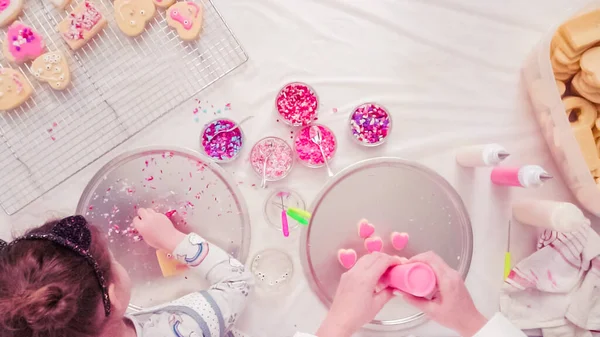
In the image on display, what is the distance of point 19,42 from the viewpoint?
1.13 m

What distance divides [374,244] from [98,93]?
71 centimetres

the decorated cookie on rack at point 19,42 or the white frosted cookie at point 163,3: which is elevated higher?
the decorated cookie on rack at point 19,42

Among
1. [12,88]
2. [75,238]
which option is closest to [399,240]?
[75,238]

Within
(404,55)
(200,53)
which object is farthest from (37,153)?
(404,55)

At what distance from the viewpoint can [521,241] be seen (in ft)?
4.00

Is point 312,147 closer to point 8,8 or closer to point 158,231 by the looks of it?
point 158,231

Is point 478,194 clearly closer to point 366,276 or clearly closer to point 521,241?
point 521,241

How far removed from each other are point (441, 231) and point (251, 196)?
0.45 meters

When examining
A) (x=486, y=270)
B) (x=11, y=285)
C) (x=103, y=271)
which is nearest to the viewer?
(x=11, y=285)

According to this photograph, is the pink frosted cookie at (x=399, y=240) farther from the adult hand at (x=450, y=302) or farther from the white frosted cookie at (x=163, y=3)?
the white frosted cookie at (x=163, y=3)

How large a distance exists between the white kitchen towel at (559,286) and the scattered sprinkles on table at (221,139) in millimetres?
709

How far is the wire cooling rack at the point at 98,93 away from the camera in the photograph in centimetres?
115

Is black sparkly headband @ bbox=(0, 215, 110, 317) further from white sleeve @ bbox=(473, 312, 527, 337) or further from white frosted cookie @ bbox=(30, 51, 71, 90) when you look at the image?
white sleeve @ bbox=(473, 312, 527, 337)

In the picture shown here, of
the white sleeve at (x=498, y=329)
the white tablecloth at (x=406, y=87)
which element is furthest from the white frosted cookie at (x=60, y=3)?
the white sleeve at (x=498, y=329)
